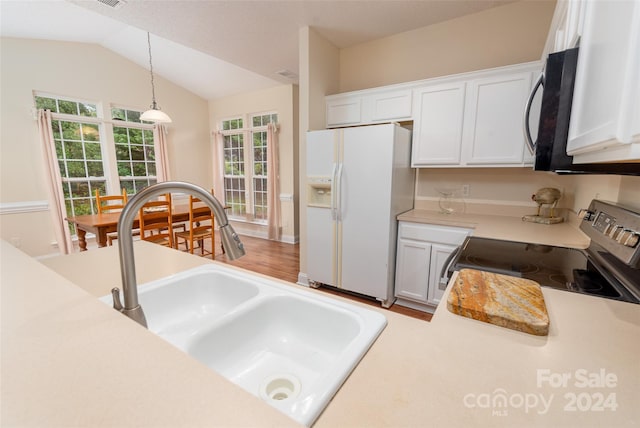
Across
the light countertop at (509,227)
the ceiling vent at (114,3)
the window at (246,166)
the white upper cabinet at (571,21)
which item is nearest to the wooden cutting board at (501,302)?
the white upper cabinet at (571,21)

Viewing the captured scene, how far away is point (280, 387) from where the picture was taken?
2.57ft

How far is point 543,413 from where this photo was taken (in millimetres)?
455

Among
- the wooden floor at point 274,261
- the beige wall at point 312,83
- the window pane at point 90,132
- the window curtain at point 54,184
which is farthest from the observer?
the window pane at point 90,132

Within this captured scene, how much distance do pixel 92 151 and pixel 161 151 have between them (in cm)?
99

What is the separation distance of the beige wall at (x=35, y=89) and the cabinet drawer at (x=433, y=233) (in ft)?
16.0

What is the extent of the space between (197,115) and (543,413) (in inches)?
249

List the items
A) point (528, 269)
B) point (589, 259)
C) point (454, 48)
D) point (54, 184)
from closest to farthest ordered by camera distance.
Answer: point (528, 269) < point (589, 259) < point (454, 48) < point (54, 184)

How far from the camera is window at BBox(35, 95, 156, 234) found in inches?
161

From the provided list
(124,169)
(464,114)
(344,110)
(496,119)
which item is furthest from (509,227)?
(124,169)

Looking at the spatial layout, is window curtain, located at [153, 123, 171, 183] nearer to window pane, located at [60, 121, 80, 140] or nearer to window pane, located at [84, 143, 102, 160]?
window pane, located at [84, 143, 102, 160]

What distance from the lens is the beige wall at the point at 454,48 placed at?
2.26 meters

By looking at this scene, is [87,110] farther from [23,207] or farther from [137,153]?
[23,207]

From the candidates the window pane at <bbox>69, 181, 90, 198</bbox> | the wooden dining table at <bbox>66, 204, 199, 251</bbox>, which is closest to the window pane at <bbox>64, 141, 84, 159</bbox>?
the window pane at <bbox>69, 181, 90, 198</bbox>

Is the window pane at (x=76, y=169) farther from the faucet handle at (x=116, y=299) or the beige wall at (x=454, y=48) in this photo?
the faucet handle at (x=116, y=299)
